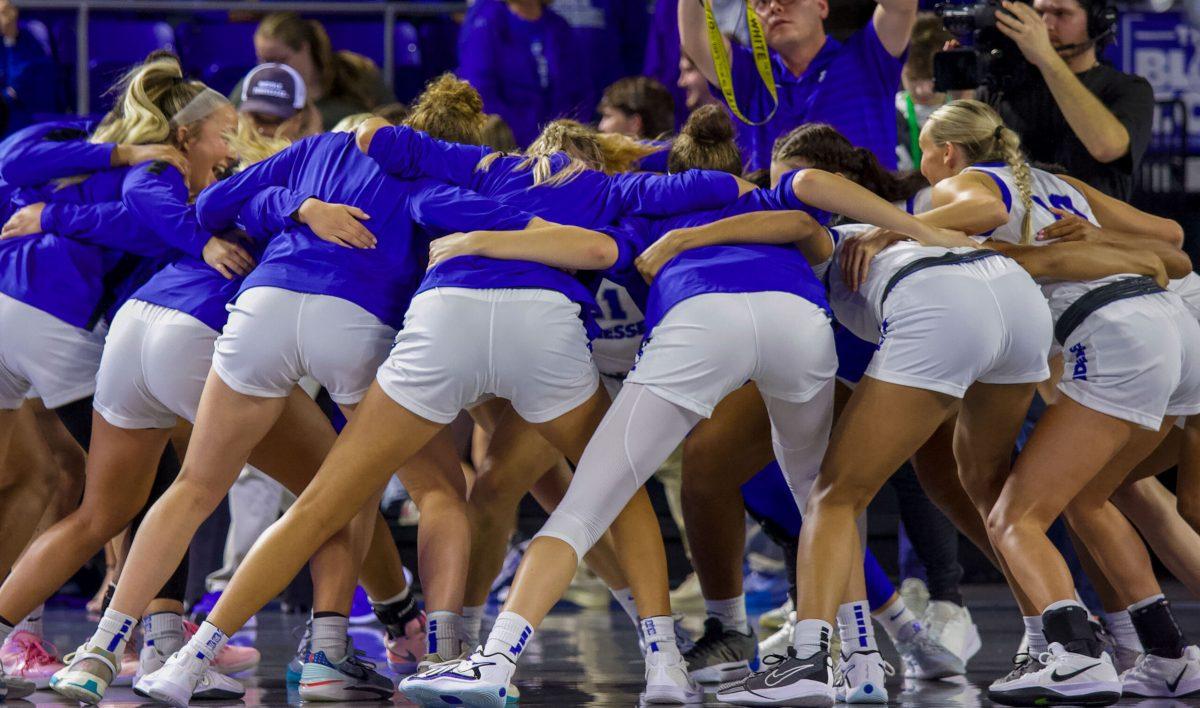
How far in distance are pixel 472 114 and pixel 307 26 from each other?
3.08 metres

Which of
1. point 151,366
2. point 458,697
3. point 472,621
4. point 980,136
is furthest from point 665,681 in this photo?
point 980,136

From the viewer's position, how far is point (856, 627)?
3812 millimetres

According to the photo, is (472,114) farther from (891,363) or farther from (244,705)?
(244,705)

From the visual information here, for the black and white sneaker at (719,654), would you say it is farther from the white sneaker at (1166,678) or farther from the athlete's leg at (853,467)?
the white sneaker at (1166,678)

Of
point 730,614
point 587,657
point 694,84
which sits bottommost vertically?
point 587,657

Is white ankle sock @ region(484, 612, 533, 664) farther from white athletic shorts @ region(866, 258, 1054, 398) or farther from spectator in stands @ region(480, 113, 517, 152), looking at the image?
spectator in stands @ region(480, 113, 517, 152)

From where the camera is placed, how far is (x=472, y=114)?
4145 millimetres

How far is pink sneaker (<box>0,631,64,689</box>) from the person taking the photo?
4.27 m

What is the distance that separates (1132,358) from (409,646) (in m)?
2.20

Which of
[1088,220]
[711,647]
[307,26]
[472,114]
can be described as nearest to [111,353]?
[472,114]

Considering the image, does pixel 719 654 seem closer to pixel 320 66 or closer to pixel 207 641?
pixel 207 641

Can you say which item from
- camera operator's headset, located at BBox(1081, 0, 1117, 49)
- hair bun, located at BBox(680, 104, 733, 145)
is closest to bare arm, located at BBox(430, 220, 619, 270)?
hair bun, located at BBox(680, 104, 733, 145)

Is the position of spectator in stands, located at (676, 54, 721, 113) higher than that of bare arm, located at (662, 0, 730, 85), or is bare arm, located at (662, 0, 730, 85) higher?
bare arm, located at (662, 0, 730, 85)

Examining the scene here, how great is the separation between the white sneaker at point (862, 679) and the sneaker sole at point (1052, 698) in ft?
0.93
